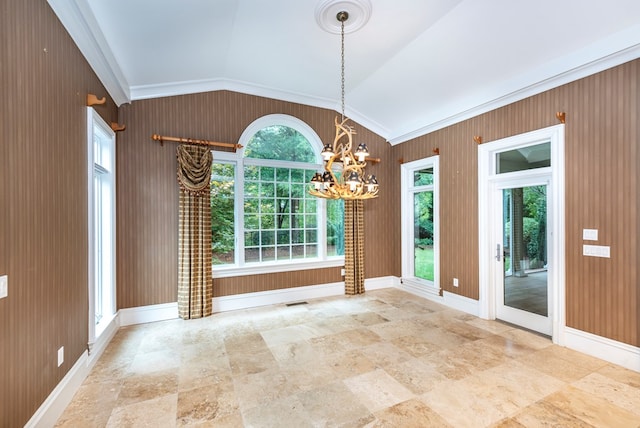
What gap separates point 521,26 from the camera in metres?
2.99

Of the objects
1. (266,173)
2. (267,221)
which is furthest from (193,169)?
(267,221)

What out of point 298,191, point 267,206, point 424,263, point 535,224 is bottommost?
point 424,263

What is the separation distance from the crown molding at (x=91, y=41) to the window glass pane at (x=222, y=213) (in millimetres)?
1551

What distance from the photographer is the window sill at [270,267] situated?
4.49 metres

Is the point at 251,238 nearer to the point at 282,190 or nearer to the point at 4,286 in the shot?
the point at 282,190

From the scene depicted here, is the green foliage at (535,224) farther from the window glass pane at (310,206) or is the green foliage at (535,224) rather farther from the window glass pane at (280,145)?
the window glass pane at (280,145)

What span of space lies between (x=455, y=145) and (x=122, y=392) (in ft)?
16.8

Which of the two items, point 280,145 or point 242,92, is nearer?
point 242,92

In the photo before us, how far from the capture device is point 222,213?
180 inches

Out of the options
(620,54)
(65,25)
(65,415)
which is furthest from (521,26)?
(65,415)

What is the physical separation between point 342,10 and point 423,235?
3.90 meters

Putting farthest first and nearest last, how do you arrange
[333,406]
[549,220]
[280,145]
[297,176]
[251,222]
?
[297,176], [280,145], [251,222], [549,220], [333,406]

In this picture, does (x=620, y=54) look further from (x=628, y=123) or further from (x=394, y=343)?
(x=394, y=343)

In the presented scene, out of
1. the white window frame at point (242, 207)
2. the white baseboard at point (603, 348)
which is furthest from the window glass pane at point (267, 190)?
the white baseboard at point (603, 348)
